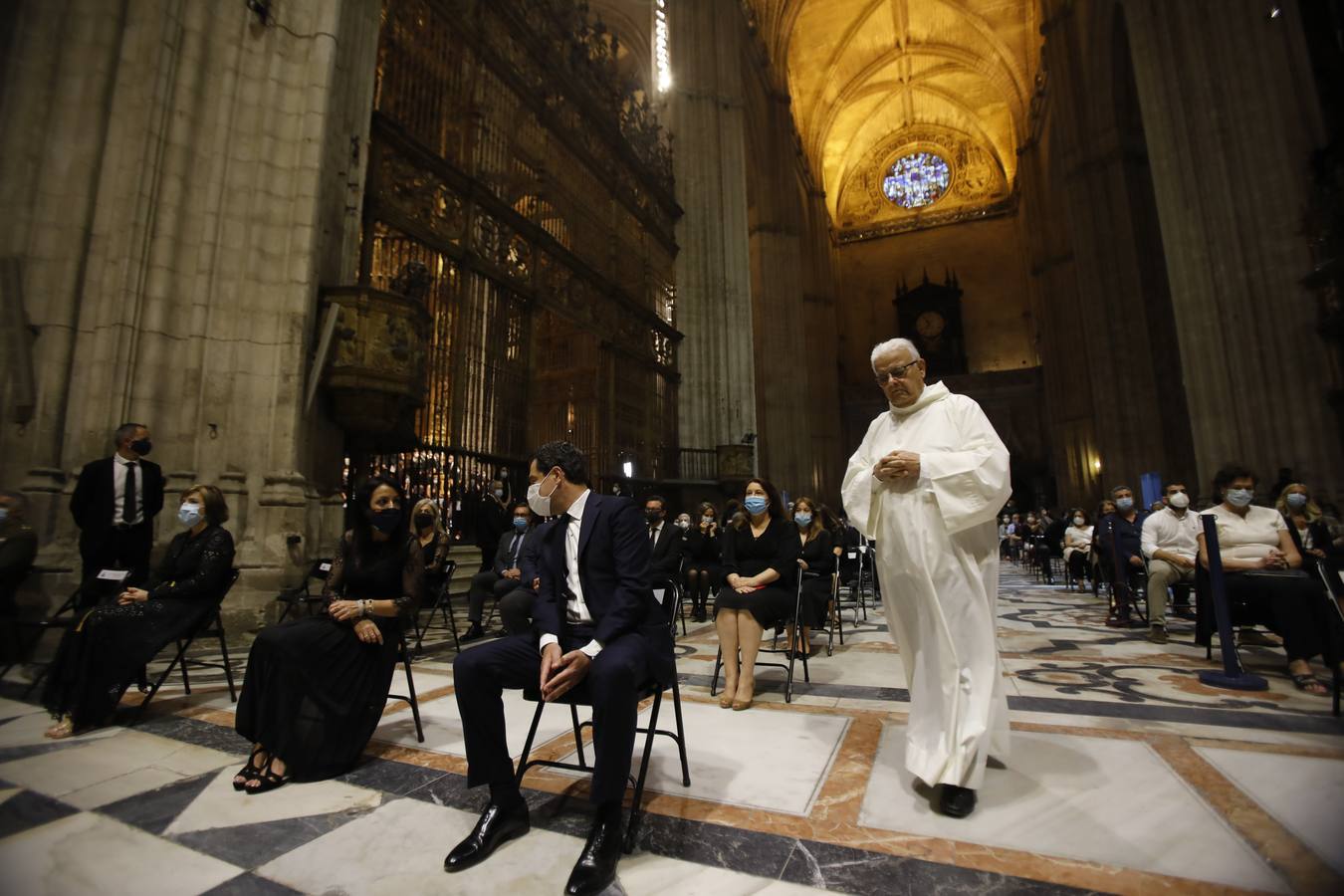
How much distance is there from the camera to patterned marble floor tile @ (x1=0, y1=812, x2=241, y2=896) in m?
1.64

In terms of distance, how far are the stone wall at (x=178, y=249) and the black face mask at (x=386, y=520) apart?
319 cm

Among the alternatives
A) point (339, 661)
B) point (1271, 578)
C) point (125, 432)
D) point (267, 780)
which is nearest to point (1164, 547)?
point (1271, 578)

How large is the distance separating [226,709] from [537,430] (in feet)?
23.8

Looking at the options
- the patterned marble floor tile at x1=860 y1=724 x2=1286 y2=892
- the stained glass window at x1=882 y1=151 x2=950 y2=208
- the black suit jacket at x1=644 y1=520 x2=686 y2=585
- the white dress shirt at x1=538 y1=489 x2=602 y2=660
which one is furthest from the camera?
the stained glass window at x1=882 y1=151 x2=950 y2=208

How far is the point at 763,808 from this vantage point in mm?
2057

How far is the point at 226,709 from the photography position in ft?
10.8

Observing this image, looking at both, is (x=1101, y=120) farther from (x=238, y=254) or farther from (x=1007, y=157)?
(x=238, y=254)

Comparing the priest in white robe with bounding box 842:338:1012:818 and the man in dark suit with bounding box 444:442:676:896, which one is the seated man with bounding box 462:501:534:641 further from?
the priest in white robe with bounding box 842:338:1012:818

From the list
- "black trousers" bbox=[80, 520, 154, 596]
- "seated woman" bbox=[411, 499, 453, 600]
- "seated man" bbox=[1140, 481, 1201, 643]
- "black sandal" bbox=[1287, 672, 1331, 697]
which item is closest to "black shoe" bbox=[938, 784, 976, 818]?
"black sandal" bbox=[1287, 672, 1331, 697]

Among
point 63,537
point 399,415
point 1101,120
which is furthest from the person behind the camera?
point 1101,120

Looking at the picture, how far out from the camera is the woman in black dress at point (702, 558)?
6930 mm

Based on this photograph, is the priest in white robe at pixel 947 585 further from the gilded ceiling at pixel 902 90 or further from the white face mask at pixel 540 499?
the gilded ceiling at pixel 902 90

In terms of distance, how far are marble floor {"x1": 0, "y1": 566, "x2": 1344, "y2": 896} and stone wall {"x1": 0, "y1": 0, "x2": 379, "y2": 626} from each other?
7.29 feet

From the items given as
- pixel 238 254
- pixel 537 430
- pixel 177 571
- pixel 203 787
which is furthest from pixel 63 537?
pixel 537 430
